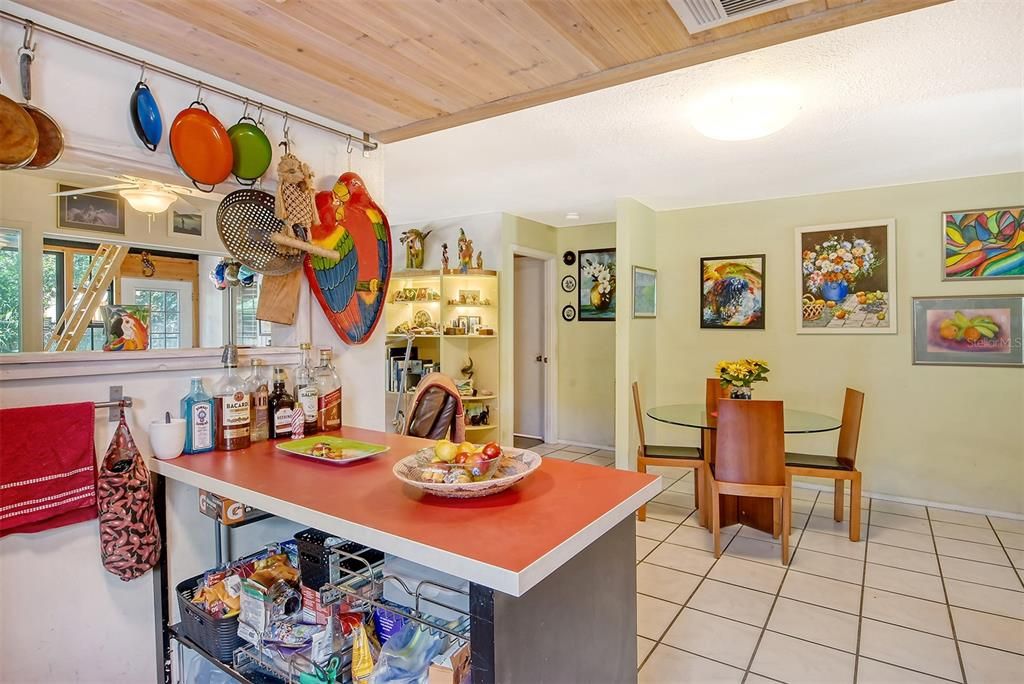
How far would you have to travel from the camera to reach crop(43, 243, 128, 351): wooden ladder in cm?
159

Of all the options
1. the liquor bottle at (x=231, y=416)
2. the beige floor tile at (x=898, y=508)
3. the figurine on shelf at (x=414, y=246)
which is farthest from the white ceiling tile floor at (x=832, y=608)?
the figurine on shelf at (x=414, y=246)

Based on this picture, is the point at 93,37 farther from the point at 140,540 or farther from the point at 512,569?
the point at 512,569

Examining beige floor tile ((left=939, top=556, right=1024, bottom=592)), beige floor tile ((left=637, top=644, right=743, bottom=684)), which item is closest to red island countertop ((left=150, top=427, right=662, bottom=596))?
beige floor tile ((left=637, top=644, right=743, bottom=684))

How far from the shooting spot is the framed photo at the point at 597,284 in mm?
5477

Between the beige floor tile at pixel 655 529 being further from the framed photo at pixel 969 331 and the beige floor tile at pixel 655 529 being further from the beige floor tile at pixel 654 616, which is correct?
the framed photo at pixel 969 331

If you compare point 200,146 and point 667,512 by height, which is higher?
point 200,146

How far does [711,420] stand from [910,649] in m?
1.53

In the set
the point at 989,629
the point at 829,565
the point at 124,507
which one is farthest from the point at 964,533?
the point at 124,507

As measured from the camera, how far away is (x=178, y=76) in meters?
1.57

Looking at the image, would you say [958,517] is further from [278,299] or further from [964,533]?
[278,299]

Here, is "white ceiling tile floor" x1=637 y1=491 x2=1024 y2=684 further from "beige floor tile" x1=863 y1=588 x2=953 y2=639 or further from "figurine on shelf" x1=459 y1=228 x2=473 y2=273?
"figurine on shelf" x1=459 y1=228 x2=473 y2=273

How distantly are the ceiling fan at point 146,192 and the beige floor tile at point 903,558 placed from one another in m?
3.73

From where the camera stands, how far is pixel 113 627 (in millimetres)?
1483

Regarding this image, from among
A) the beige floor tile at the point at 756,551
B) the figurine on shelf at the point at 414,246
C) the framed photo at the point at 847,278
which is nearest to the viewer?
the beige floor tile at the point at 756,551
